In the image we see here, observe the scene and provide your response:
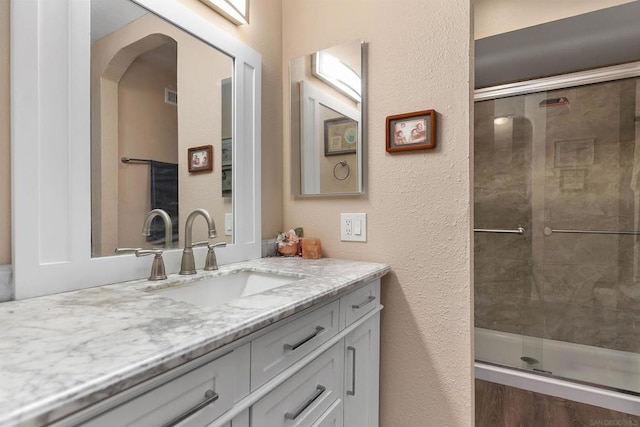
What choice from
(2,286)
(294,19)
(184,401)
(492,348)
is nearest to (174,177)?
(2,286)

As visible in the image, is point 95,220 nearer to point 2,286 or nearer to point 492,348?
point 2,286

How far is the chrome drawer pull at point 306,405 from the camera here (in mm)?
766

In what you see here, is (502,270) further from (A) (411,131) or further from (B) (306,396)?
(B) (306,396)

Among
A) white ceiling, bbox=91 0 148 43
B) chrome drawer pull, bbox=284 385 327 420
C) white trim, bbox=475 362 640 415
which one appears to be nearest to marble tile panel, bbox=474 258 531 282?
white trim, bbox=475 362 640 415

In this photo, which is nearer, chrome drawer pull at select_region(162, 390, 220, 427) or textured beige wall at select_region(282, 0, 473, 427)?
chrome drawer pull at select_region(162, 390, 220, 427)

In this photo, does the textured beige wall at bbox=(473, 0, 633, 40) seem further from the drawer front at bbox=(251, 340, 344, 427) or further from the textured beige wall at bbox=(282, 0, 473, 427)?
the drawer front at bbox=(251, 340, 344, 427)

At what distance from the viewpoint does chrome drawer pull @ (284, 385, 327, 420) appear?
77cm

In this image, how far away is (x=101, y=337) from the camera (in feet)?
A: 1.72

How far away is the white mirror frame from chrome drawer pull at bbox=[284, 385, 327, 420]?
62 cm

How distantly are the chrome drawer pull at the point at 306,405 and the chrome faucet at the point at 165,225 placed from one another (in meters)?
0.67

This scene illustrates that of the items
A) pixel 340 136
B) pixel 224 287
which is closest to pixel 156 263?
pixel 224 287

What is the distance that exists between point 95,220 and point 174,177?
0.30 meters

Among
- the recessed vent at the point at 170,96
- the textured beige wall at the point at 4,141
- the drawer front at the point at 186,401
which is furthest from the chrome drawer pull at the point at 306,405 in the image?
the recessed vent at the point at 170,96

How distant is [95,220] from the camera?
0.90 meters
